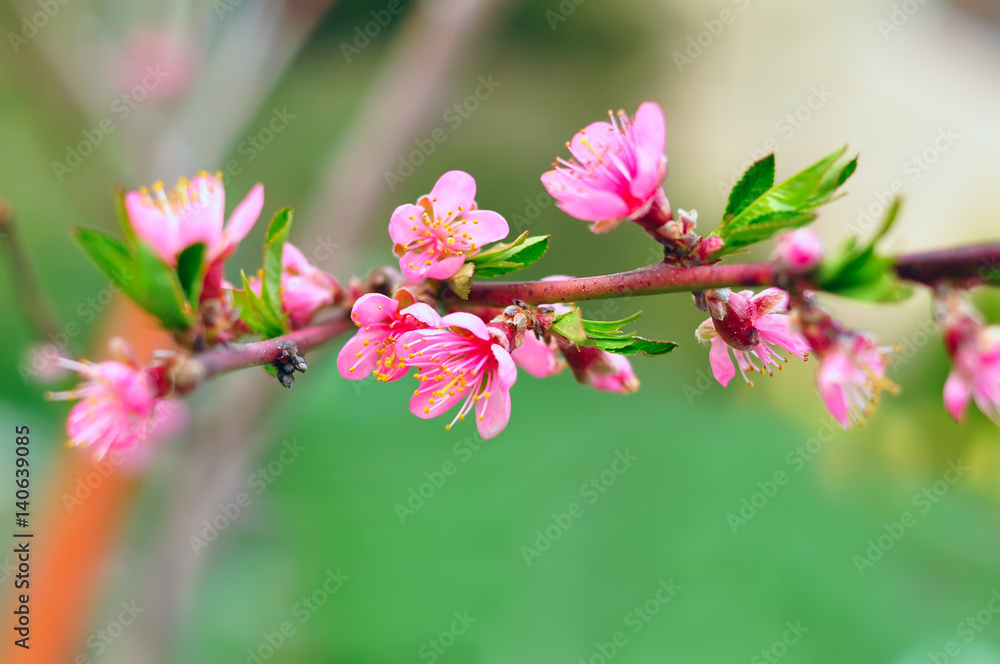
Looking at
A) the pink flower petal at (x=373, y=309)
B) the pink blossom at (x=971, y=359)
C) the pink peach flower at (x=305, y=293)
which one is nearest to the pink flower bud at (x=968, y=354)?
the pink blossom at (x=971, y=359)

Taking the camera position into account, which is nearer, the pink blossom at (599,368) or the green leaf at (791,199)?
the green leaf at (791,199)

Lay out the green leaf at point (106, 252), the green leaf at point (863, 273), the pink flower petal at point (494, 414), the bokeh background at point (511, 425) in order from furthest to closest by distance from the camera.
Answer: the bokeh background at point (511, 425), the pink flower petal at point (494, 414), the green leaf at point (106, 252), the green leaf at point (863, 273)

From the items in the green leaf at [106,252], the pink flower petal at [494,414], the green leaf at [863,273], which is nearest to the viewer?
the green leaf at [863,273]

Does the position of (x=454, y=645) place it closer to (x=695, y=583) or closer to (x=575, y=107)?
(x=695, y=583)

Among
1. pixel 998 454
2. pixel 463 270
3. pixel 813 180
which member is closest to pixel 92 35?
pixel 463 270

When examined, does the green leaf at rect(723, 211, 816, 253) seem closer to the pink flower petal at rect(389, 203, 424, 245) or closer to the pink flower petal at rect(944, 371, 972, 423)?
the pink flower petal at rect(944, 371, 972, 423)

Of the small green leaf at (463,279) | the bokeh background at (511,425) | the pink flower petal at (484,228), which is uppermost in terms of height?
the pink flower petal at (484,228)

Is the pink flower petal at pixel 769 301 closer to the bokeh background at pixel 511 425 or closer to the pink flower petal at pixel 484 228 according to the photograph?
the pink flower petal at pixel 484 228
